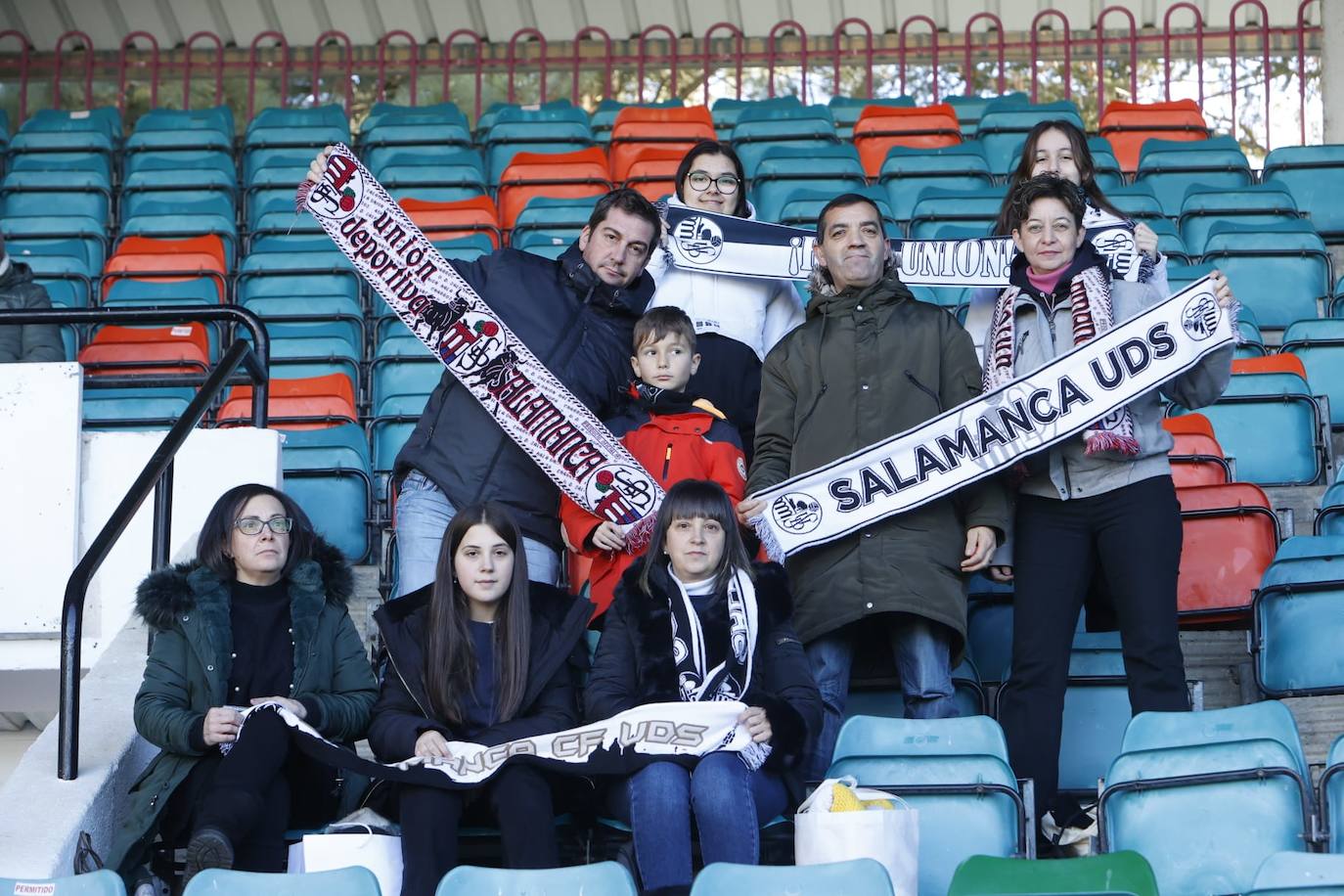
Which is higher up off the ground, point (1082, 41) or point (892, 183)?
point (1082, 41)

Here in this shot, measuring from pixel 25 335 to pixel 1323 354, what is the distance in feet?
14.9

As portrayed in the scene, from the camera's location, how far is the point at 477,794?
3951 mm

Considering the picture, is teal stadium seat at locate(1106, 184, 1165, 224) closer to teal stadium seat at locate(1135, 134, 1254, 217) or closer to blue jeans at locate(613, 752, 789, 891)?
teal stadium seat at locate(1135, 134, 1254, 217)

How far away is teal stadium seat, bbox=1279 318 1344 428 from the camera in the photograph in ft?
20.7

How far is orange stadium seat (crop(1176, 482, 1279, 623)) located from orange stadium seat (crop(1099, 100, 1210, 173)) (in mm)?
4713

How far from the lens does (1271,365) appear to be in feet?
19.9

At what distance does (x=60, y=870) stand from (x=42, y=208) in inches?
229

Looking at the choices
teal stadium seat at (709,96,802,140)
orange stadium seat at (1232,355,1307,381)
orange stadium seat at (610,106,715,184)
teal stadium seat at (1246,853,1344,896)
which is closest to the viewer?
teal stadium seat at (1246,853,1344,896)

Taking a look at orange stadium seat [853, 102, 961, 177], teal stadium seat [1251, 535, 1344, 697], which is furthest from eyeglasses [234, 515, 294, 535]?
orange stadium seat [853, 102, 961, 177]

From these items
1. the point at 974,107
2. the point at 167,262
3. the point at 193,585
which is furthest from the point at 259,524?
the point at 974,107

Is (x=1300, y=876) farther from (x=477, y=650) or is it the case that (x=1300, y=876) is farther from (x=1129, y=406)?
(x=477, y=650)

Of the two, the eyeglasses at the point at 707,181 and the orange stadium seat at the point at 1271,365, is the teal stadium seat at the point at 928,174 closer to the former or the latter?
the orange stadium seat at the point at 1271,365

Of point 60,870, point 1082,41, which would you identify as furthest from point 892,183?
point 60,870

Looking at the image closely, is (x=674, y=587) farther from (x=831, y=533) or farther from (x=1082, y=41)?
(x=1082, y=41)
